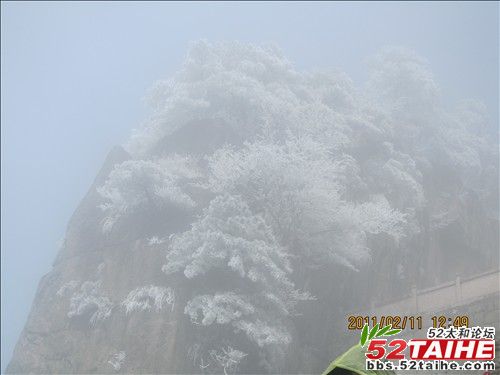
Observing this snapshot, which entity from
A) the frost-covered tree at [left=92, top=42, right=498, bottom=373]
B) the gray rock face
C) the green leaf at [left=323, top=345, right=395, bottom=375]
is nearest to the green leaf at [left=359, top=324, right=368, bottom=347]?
the green leaf at [left=323, top=345, right=395, bottom=375]

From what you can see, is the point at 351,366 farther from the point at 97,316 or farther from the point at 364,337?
the point at 97,316

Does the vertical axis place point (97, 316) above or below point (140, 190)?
below

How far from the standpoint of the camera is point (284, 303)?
21828mm

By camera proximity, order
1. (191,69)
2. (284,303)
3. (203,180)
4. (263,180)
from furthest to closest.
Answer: (191,69), (203,180), (263,180), (284,303)

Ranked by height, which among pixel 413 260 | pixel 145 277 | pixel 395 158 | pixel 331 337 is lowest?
pixel 331 337

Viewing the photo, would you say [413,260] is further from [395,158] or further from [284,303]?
[284,303]

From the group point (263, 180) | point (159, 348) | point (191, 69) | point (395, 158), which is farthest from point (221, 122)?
point (159, 348)

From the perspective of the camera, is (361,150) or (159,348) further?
(361,150)

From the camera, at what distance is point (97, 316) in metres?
22.2

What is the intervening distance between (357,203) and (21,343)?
62.3ft

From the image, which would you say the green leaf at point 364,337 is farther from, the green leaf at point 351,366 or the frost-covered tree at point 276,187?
the frost-covered tree at point 276,187

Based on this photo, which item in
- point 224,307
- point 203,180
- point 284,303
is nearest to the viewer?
point 224,307

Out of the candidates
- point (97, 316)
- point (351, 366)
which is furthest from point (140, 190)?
point (351, 366)

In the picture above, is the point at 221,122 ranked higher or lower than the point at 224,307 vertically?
higher
